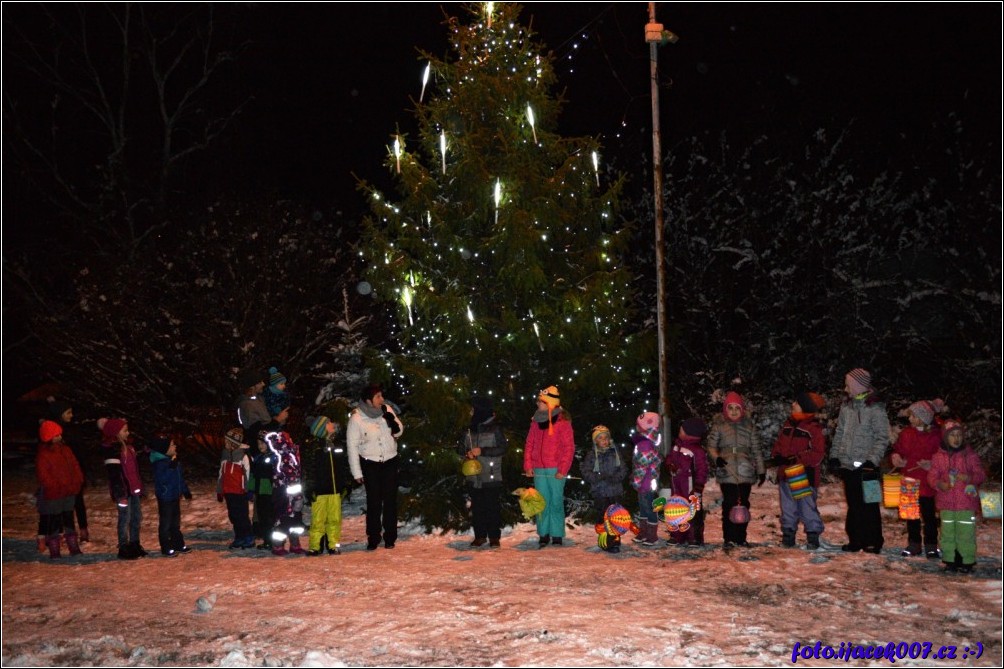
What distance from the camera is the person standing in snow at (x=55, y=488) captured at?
1080cm

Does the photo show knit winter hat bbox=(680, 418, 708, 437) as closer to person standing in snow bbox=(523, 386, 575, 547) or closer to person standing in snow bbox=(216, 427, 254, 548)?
person standing in snow bbox=(523, 386, 575, 547)

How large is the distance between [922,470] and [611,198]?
522 centimetres

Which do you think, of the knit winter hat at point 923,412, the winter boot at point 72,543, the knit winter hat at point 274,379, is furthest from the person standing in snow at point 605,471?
the winter boot at point 72,543

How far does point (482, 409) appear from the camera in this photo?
36.2 feet

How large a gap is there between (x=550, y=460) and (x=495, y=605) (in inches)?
124

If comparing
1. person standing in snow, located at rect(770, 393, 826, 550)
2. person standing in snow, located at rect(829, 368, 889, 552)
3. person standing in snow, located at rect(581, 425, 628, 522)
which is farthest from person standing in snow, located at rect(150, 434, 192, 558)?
person standing in snow, located at rect(829, 368, 889, 552)

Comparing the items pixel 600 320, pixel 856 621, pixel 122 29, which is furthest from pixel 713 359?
pixel 122 29

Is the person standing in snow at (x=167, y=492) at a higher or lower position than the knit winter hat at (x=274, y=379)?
lower

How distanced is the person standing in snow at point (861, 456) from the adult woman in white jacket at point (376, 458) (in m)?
5.14

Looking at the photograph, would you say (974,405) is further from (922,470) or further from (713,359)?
(922,470)

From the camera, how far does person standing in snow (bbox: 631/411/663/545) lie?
1071cm

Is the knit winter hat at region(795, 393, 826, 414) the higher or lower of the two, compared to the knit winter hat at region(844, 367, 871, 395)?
lower

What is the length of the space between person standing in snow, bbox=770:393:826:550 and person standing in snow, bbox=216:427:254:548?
6228 millimetres

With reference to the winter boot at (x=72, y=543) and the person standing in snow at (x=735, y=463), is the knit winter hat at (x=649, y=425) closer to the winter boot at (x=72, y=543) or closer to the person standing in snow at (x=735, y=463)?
the person standing in snow at (x=735, y=463)
